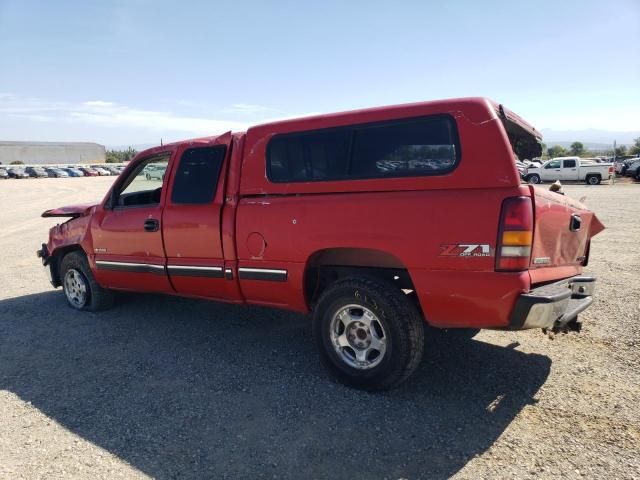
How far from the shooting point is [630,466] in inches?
104

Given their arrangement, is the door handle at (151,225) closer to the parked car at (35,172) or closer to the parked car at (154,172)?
the parked car at (154,172)

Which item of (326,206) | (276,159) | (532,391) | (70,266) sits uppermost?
(276,159)

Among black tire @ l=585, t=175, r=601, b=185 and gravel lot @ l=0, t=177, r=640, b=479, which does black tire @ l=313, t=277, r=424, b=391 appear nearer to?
gravel lot @ l=0, t=177, r=640, b=479

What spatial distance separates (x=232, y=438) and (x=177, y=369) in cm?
127

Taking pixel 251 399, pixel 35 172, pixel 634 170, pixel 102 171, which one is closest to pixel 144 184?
pixel 251 399

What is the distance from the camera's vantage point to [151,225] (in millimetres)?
4781

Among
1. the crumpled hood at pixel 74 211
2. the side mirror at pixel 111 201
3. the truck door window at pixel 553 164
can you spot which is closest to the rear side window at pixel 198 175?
the side mirror at pixel 111 201

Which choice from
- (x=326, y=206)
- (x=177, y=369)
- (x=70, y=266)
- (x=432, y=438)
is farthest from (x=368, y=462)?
(x=70, y=266)

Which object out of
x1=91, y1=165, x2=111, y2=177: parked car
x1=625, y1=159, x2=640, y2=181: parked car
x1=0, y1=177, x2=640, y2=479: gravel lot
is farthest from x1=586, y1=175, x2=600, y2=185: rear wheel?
x1=91, y1=165, x2=111, y2=177: parked car

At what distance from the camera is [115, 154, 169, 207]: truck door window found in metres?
4.96

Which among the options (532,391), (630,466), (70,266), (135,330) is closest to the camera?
(630,466)

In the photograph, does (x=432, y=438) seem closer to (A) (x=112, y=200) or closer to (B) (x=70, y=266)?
(A) (x=112, y=200)

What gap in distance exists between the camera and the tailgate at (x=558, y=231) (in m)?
3.05

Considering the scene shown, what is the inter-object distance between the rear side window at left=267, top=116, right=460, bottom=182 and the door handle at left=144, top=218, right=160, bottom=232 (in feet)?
4.91
